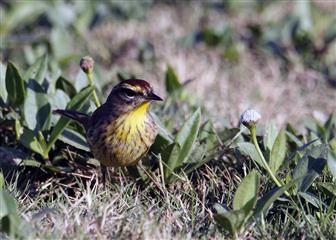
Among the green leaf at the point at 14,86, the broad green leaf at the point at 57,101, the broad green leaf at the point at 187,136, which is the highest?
the green leaf at the point at 14,86

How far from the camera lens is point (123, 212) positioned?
3.62m

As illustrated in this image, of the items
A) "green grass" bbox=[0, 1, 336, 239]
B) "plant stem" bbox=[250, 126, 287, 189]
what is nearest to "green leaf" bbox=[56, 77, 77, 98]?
"green grass" bbox=[0, 1, 336, 239]

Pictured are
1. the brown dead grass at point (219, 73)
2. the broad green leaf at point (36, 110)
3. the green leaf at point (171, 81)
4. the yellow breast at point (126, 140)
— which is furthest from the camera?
the brown dead grass at point (219, 73)

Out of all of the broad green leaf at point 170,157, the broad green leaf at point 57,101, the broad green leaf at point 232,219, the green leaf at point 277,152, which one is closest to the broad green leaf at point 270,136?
the green leaf at point 277,152

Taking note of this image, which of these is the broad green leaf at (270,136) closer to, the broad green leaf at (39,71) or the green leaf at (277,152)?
the green leaf at (277,152)

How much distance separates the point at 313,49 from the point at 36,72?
2.76 m

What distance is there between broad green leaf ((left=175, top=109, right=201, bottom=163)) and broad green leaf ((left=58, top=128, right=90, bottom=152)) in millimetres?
507

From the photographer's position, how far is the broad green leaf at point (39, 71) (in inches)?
188

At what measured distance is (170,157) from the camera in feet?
13.6

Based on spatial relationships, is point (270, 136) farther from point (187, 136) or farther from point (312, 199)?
point (312, 199)

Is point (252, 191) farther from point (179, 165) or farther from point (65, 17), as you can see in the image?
point (65, 17)

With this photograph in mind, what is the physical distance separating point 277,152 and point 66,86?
1.52 m

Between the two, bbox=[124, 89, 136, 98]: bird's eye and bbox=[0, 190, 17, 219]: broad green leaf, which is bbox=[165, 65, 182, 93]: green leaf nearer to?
bbox=[124, 89, 136, 98]: bird's eye

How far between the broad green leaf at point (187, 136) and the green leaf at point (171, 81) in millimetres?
1045
